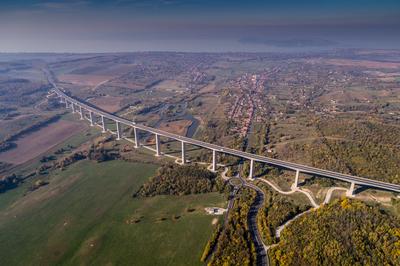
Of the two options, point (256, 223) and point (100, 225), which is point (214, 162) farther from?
point (100, 225)

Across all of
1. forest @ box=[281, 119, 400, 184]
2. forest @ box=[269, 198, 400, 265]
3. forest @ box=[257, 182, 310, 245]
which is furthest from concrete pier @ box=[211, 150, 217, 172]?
forest @ box=[269, 198, 400, 265]

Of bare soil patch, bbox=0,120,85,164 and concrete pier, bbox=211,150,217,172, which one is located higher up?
concrete pier, bbox=211,150,217,172

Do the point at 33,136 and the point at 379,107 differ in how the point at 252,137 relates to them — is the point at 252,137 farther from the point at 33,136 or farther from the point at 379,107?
the point at 33,136

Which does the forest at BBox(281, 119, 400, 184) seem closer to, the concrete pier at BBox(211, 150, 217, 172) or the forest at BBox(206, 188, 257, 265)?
the concrete pier at BBox(211, 150, 217, 172)

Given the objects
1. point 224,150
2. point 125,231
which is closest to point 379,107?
point 224,150

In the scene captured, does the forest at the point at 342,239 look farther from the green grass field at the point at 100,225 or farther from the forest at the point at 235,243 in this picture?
the green grass field at the point at 100,225

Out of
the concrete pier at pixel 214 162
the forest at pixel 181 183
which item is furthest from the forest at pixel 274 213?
the concrete pier at pixel 214 162
